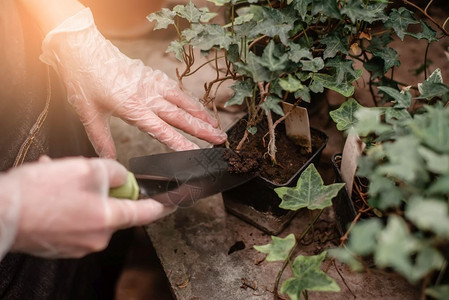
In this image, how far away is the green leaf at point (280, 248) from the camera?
2.41 feet

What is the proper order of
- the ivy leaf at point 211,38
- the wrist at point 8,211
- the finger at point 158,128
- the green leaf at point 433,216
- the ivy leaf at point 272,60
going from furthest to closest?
the finger at point 158,128 < the ivy leaf at point 211,38 < the ivy leaf at point 272,60 < the wrist at point 8,211 < the green leaf at point 433,216

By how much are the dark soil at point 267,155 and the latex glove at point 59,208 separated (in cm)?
34

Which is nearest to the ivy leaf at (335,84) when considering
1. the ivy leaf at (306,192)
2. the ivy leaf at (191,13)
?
the ivy leaf at (306,192)

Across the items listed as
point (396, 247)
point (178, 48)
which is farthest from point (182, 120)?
point (396, 247)

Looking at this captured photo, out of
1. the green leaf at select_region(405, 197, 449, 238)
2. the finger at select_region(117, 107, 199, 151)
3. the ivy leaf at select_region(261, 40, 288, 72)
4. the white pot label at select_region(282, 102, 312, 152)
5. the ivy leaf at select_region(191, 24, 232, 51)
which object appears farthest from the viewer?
the finger at select_region(117, 107, 199, 151)

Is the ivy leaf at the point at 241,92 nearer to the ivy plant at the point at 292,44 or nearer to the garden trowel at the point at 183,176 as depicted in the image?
the ivy plant at the point at 292,44

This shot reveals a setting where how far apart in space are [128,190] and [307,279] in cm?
41

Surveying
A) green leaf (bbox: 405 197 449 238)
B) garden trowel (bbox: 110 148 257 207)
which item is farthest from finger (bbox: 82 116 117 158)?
green leaf (bbox: 405 197 449 238)

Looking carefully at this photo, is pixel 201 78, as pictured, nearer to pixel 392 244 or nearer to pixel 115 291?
pixel 115 291

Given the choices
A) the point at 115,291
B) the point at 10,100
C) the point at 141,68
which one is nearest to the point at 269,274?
the point at 141,68

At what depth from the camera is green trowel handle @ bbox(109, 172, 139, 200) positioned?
2.58 feet

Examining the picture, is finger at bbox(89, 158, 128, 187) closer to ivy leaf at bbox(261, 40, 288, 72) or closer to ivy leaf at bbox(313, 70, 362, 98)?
ivy leaf at bbox(261, 40, 288, 72)

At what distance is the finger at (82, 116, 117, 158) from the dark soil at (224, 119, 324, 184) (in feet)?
1.23

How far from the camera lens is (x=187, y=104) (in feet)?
3.75
